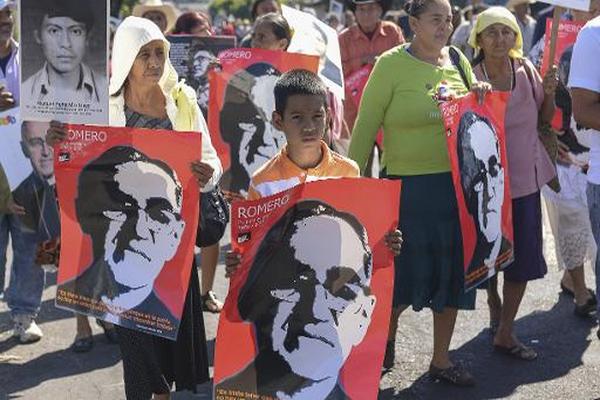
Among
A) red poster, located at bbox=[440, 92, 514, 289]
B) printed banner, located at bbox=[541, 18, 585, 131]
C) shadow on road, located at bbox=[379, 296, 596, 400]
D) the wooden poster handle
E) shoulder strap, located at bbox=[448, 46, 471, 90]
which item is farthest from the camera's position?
printed banner, located at bbox=[541, 18, 585, 131]

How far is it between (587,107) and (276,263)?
1594mm

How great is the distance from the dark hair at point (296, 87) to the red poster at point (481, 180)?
41.7 inches

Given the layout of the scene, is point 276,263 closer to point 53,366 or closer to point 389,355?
point 389,355

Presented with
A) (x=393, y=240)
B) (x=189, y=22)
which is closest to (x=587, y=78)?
(x=393, y=240)

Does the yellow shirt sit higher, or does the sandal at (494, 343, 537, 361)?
the yellow shirt

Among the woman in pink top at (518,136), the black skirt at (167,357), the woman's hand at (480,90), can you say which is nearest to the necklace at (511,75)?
the woman in pink top at (518,136)

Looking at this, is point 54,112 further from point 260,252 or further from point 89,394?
point 89,394

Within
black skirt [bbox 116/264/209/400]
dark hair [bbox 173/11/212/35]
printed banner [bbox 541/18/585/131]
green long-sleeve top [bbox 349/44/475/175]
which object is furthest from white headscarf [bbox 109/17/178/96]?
dark hair [bbox 173/11/212/35]

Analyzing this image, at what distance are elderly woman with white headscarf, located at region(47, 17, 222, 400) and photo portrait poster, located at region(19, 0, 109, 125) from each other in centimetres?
13

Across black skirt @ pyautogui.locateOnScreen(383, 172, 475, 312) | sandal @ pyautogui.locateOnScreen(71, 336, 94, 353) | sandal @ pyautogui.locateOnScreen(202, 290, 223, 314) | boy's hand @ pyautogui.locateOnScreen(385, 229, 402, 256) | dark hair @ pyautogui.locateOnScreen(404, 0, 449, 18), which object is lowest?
sandal @ pyautogui.locateOnScreen(71, 336, 94, 353)

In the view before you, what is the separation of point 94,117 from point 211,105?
2111mm

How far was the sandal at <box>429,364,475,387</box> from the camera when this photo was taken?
4.97 m

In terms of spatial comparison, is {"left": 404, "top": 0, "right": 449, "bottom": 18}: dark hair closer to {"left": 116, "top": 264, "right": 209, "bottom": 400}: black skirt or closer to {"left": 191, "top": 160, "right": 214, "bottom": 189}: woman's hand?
{"left": 191, "top": 160, "right": 214, "bottom": 189}: woman's hand

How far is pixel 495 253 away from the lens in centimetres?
486
